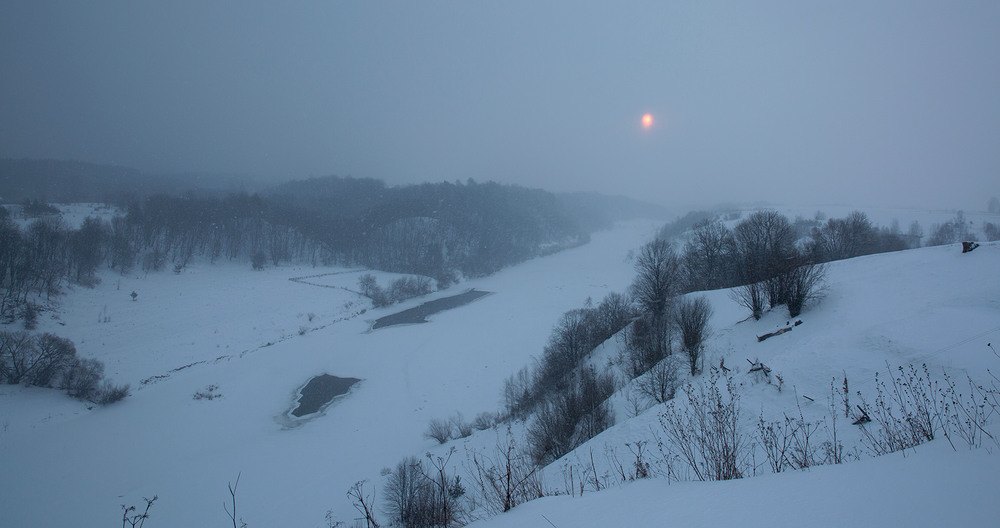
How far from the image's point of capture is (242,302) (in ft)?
139

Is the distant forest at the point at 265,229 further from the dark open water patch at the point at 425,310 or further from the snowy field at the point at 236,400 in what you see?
the dark open water patch at the point at 425,310

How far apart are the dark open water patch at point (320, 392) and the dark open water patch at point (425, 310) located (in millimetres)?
12269

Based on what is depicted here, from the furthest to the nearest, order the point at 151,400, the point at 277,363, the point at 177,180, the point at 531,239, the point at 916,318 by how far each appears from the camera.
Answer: the point at 177,180, the point at 531,239, the point at 277,363, the point at 151,400, the point at 916,318

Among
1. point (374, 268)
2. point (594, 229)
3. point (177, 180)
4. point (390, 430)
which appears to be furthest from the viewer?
point (594, 229)

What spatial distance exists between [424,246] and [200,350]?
49.6 metres

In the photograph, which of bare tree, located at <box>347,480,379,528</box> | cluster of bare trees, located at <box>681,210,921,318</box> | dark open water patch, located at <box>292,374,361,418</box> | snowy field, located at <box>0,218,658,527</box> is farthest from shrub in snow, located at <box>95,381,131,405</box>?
cluster of bare trees, located at <box>681,210,921,318</box>

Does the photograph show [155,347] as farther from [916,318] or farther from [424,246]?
[424,246]

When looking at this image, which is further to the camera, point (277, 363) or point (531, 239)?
point (531, 239)

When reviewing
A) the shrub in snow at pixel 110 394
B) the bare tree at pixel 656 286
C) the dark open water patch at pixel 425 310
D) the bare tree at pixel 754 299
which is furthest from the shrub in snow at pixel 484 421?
the dark open water patch at pixel 425 310

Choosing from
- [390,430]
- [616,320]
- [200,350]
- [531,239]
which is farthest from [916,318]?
[531,239]

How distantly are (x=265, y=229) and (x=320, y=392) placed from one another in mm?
58089

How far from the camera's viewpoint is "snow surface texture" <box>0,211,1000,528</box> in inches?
112

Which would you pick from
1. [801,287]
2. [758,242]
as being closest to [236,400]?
[801,287]

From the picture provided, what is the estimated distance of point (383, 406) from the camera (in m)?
23.2
